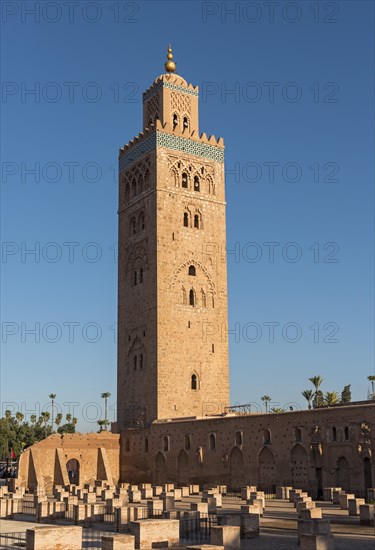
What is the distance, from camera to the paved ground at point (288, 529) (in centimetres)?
1462

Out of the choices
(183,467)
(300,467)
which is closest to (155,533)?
(300,467)

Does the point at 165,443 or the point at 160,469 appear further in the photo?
the point at 160,469

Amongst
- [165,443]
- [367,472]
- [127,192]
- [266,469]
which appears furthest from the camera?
[127,192]

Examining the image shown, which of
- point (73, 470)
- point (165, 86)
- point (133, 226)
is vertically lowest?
point (73, 470)

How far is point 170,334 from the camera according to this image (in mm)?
35438

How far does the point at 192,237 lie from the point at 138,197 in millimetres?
3764

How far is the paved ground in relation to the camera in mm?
14617

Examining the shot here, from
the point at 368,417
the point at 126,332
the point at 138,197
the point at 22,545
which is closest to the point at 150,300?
the point at 126,332

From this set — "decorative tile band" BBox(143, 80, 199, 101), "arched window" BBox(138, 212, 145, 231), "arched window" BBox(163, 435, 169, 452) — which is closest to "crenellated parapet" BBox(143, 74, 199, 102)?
"decorative tile band" BBox(143, 80, 199, 101)

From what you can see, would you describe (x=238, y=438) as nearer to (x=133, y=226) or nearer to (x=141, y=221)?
(x=141, y=221)

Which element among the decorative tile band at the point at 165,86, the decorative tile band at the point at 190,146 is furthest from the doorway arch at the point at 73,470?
the decorative tile band at the point at 165,86

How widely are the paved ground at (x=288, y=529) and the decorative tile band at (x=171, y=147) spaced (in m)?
20.3

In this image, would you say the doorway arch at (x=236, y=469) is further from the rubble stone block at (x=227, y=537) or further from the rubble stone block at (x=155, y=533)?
the rubble stone block at (x=227, y=537)

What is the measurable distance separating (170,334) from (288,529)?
62.1ft
